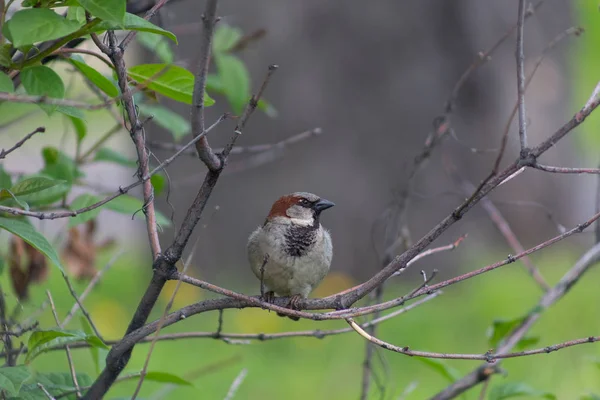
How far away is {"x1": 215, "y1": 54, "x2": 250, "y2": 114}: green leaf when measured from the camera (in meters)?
2.55

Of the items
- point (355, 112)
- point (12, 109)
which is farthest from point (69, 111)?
point (355, 112)

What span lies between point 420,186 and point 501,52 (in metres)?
1.29

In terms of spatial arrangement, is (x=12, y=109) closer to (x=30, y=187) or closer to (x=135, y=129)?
(x=30, y=187)

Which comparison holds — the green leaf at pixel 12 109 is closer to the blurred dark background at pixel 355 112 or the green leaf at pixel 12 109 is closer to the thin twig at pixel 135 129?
the thin twig at pixel 135 129

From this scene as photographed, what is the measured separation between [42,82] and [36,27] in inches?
6.7

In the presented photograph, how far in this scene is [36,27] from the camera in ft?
4.24

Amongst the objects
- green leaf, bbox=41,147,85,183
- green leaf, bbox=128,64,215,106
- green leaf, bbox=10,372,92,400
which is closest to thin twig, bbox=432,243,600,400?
green leaf, bbox=10,372,92,400

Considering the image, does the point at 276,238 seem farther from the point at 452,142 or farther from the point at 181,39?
the point at 452,142

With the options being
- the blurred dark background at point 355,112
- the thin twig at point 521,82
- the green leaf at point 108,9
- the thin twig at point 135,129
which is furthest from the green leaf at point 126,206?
the blurred dark background at point 355,112

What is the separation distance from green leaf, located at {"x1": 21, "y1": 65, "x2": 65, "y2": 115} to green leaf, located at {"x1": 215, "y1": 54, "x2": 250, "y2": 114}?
3.66 ft

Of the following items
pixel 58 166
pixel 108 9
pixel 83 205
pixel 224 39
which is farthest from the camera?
pixel 224 39

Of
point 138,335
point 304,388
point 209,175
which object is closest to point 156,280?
point 138,335

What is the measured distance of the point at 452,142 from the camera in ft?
19.6

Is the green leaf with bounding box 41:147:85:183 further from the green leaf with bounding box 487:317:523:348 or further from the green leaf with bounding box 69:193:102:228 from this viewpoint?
the green leaf with bounding box 487:317:523:348
